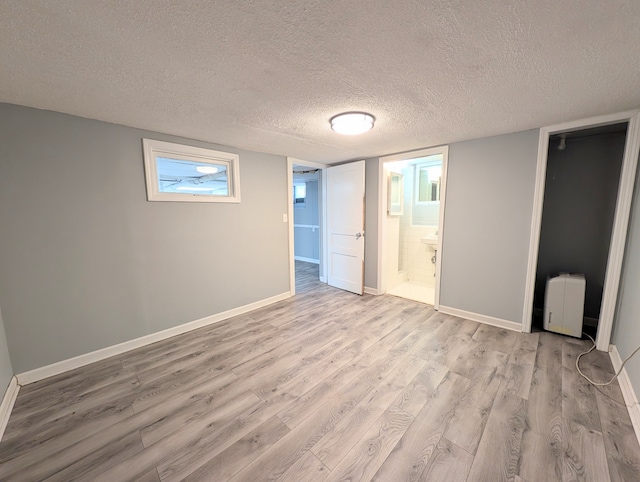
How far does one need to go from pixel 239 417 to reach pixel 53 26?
2.38 metres

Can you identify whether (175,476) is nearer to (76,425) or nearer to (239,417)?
(239,417)

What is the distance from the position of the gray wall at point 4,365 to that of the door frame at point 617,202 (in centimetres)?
477

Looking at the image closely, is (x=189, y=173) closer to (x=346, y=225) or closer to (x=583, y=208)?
(x=346, y=225)

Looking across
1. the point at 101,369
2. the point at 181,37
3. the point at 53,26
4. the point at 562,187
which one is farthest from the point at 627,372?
the point at 101,369

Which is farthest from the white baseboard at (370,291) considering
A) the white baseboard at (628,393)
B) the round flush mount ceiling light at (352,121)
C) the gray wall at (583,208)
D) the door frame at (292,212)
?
the round flush mount ceiling light at (352,121)

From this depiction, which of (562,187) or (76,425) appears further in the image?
(562,187)

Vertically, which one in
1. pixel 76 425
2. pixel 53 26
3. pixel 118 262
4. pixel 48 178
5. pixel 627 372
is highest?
pixel 53 26

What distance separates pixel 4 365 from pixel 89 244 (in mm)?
1023

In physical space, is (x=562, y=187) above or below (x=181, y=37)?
below

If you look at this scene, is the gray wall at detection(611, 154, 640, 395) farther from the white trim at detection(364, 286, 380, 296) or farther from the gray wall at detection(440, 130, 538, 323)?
the white trim at detection(364, 286, 380, 296)

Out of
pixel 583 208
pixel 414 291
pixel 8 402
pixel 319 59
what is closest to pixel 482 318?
pixel 414 291

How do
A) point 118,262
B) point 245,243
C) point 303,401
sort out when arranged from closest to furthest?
point 303,401 < point 118,262 < point 245,243

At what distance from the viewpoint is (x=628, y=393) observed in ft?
5.79

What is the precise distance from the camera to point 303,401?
1819 millimetres
